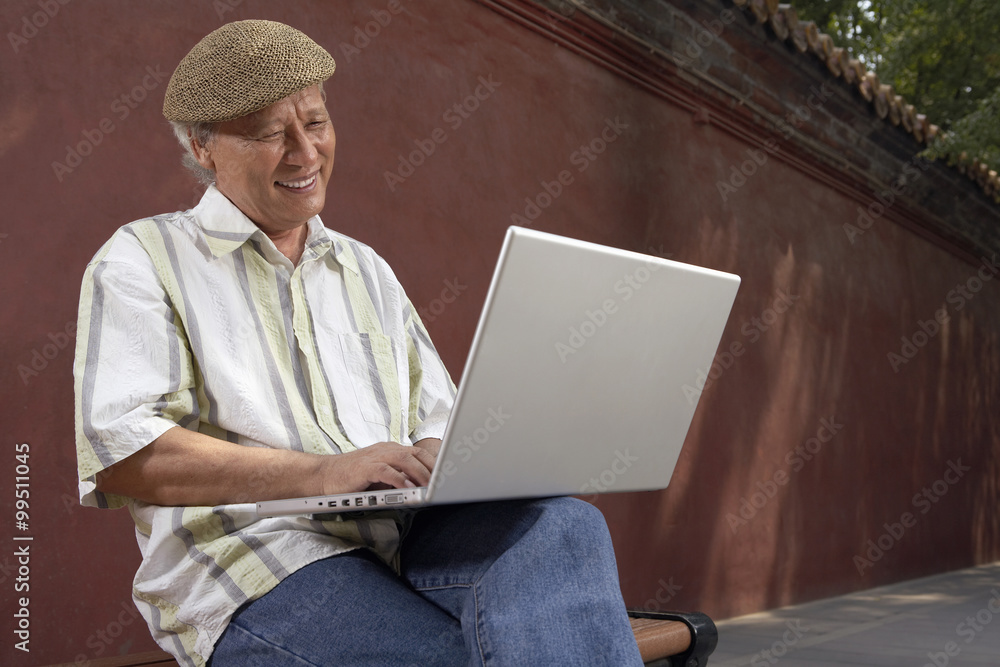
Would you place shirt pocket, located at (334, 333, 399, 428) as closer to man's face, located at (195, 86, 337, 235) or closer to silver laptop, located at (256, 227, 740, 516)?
man's face, located at (195, 86, 337, 235)

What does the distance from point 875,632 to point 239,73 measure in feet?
15.7

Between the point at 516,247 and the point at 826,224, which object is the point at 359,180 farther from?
the point at 826,224

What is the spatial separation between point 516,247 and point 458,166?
2742 millimetres

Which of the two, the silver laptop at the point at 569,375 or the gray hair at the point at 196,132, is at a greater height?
the gray hair at the point at 196,132
